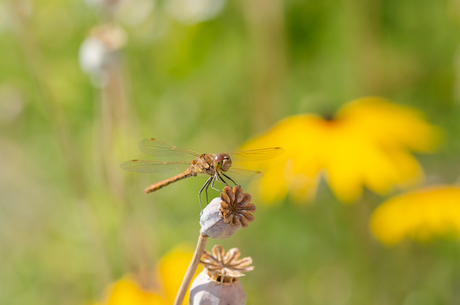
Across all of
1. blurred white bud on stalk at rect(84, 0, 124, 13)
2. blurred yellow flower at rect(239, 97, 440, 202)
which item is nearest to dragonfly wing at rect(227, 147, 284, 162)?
blurred yellow flower at rect(239, 97, 440, 202)

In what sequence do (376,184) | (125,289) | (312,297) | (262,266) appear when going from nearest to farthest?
(125,289) < (376,184) < (312,297) < (262,266)

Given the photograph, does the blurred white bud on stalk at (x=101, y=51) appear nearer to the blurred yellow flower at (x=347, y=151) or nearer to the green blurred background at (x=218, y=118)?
the green blurred background at (x=218, y=118)

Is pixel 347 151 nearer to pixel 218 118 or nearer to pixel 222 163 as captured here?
pixel 222 163

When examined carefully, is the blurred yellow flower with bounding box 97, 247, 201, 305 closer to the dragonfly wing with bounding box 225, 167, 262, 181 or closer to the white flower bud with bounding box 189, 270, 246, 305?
the dragonfly wing with bounding box 225, 167, 262, 181

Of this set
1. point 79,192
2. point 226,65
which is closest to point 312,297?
point 79,192

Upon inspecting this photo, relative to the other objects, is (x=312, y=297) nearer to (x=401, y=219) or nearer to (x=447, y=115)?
(x=401, y=219)

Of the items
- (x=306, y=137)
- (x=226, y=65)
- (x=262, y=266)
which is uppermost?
(x=226, y=65)
